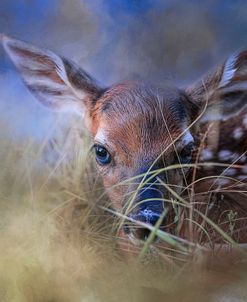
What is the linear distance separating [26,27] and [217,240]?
46.2 inches

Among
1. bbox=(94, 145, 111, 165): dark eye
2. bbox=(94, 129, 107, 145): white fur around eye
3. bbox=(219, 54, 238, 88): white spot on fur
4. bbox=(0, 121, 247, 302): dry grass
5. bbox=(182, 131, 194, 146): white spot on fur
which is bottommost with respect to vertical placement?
bbox=(0, 121, 247, 302): dry grass

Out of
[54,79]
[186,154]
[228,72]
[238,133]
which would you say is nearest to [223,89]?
[228,72]

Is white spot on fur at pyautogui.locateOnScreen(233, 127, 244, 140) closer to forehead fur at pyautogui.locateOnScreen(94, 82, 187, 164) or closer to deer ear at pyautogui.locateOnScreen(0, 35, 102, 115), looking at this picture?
forehead fur at pyautogui.locateOnScreen(94, 82, 187, 164)

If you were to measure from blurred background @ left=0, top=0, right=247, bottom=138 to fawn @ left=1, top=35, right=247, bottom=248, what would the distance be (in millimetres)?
64

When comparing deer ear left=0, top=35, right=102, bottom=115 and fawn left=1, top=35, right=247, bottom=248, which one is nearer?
fawn left=1, top=35, right=247, bottom=248

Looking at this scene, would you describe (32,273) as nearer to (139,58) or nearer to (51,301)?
(51,301)

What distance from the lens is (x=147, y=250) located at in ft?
7.46

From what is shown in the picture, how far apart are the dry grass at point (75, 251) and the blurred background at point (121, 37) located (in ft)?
0.59

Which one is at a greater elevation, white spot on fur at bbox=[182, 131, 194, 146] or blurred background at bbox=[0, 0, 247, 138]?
blurred background at bbox=[0, 0, 247, 138]

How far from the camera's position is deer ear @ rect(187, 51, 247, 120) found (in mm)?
2334

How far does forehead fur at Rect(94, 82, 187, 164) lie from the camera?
2.27m

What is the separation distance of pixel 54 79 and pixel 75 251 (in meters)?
0.71

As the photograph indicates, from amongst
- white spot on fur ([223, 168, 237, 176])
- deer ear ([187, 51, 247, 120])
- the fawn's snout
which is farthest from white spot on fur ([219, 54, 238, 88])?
the fawn's snout

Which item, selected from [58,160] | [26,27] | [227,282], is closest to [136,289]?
[227,282]
